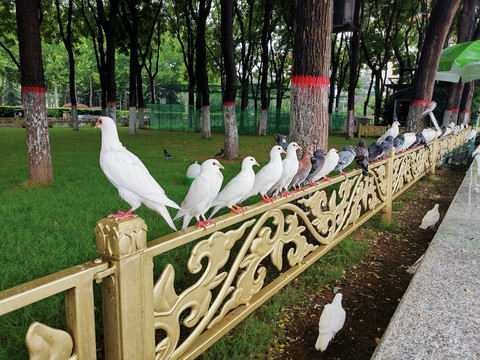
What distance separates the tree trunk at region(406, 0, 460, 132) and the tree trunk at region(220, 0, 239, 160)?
5203 millimetres

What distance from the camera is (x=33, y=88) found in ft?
21.7

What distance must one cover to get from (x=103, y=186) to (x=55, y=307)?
4.16 meters

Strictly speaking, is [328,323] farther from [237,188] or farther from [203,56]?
[203,56]

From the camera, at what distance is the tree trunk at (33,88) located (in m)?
6.45

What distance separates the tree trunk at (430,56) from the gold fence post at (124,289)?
9559 millimetres

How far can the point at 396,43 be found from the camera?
22531 mm

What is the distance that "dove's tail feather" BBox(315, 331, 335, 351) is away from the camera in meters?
2.74

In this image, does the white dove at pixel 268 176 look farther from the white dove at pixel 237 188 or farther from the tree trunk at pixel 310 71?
the tree trunk at pixel 310 71

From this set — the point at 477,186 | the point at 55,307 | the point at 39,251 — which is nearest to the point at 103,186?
the point at 39,251

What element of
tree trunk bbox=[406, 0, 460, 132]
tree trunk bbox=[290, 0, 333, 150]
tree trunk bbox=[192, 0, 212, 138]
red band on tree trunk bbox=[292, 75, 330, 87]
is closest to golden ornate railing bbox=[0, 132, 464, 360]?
tree trunk bbox=[290, 0, 333, 150]

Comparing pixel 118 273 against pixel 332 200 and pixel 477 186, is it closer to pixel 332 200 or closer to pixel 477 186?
pixel 332 200

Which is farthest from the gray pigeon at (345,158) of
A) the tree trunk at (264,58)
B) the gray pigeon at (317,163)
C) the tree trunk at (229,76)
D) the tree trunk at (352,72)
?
the tree trunk at (352,72)

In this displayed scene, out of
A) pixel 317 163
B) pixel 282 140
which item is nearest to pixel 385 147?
pixel 282 140

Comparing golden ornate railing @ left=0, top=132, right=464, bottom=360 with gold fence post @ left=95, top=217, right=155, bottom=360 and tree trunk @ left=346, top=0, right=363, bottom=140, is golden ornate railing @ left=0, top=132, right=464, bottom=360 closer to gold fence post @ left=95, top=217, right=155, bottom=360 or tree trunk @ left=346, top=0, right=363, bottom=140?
gold fence post @ left=95, top=217, right=155, bottom=360
